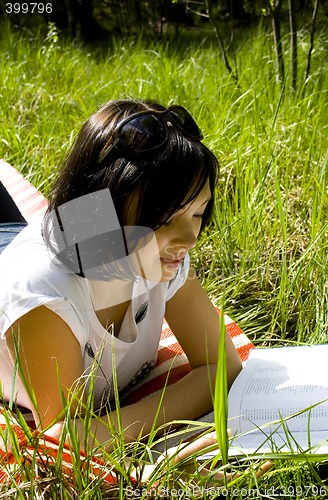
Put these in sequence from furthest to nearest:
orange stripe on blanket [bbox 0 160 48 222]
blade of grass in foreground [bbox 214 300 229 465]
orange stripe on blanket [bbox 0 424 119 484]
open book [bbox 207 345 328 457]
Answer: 1. orange stripe on blanket [bbox 0 160 48 222]
2. open book [bbox 207 345 328 457]
3. orange stripe on blanket [bbox 0 424 119 484]
4. blade of grass in foreground [bbox 214 300 229 465]

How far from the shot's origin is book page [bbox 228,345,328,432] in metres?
1.74

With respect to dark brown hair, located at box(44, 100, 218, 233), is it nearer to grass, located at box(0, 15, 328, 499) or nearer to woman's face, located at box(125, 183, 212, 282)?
woman's face, located at box(125, 183, 212, 282)

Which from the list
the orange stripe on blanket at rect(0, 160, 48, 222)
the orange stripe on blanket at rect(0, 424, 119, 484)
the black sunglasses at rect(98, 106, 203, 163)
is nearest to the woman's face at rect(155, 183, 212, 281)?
the black sunglasses at rect(98, 106, 203, 163)

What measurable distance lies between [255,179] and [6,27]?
9.43 ft

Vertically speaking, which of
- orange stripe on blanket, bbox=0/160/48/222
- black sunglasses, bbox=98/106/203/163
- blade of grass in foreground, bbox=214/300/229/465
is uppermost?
black sunglasses, bbox=98/106/203/163

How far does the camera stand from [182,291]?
217 cm

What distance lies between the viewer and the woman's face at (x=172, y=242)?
182cm

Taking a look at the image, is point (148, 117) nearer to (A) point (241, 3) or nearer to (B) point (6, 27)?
(B) point (6, 27)

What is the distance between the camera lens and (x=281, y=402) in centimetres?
181

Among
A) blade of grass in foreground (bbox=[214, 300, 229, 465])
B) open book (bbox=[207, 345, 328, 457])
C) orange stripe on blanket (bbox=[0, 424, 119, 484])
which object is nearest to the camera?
blade of grass in foreground (bbox=[214, 300, 229, 465])

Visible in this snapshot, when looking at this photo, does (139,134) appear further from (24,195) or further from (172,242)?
(24,195)

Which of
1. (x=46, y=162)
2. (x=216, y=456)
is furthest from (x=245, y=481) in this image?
(x=46, y=162)

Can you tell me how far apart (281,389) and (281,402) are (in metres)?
0.06

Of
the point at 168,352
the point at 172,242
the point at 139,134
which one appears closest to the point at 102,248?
the point at 172,242
